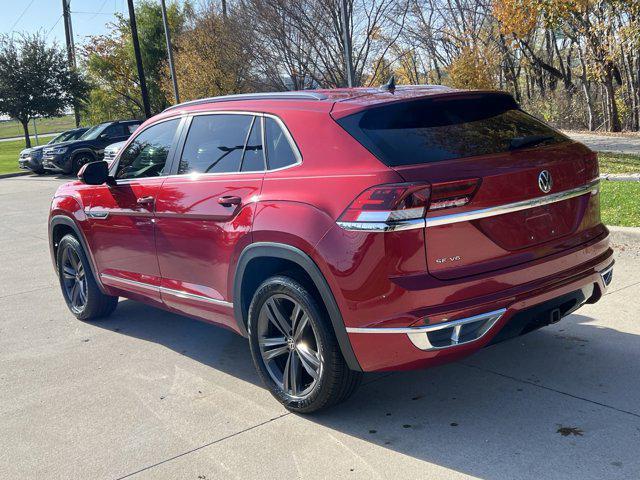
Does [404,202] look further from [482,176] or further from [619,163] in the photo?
[619,163]

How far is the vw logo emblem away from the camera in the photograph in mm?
3629

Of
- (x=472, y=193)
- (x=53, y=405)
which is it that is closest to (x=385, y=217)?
(x=472, y=193)

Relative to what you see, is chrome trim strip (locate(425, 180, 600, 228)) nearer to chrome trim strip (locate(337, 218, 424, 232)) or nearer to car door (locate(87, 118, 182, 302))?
chrome trim strip (locate(337, 218, 424, 232))

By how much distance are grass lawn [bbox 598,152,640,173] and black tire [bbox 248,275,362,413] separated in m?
9.03

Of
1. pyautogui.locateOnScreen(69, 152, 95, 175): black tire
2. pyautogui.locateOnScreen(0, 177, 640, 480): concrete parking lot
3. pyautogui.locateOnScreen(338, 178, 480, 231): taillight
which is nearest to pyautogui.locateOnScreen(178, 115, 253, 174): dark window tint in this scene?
pyautogui.locateOnScreen(338, 178, 480, 231): taillight

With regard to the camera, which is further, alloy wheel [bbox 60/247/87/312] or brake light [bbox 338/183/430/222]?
alloy wheel [bbox 60/247/87/312]

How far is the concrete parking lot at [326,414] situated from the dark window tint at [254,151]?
142 centimetres

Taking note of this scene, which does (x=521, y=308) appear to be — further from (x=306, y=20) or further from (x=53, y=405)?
(x=306, y=20)

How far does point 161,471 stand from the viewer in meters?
3.48

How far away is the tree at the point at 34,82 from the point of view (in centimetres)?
3509

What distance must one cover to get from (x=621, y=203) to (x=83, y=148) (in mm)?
20002

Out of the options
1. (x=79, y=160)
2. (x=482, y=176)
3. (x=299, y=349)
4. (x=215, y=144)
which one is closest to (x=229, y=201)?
(x=215, y=144)

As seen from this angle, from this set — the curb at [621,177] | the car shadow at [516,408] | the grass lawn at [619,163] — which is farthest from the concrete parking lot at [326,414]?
the grass lawn at [619,163]

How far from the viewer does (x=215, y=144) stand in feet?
15.0
